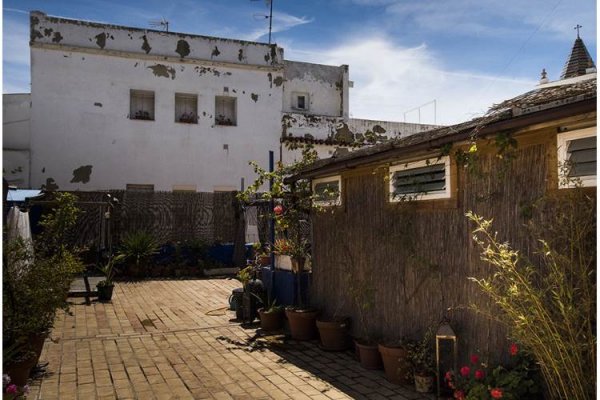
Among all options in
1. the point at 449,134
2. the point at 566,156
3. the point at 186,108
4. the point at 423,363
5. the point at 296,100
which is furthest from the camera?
the point at 296,100

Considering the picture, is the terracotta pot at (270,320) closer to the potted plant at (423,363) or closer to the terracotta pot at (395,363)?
the terracotta pot at (395,363)

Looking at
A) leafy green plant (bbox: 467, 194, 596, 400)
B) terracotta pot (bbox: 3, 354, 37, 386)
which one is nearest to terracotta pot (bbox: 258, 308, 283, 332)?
terracotta pot (bbox: 3, 354, 37, 386)

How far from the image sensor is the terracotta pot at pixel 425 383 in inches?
207

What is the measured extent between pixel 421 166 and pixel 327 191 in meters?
2.07

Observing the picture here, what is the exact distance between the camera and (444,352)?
517cm

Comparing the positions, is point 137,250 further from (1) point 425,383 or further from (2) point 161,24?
(1) point 425,383

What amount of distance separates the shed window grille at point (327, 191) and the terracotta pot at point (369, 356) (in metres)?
2.38

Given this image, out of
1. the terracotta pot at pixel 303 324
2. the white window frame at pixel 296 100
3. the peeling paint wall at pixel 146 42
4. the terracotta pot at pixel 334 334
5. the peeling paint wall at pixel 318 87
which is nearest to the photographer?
the terracotta pot at pixel 334 334

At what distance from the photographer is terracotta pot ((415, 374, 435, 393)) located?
525cm

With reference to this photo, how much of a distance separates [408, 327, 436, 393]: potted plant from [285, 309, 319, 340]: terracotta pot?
92.0 inches

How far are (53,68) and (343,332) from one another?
1434 cm

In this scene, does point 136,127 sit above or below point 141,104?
below

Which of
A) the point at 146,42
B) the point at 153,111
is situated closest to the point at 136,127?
the point at 153,111

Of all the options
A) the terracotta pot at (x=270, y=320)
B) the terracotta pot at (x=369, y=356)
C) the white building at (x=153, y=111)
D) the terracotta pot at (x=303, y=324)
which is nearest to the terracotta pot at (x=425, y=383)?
the terracotta pot at (x=369, y=356)
